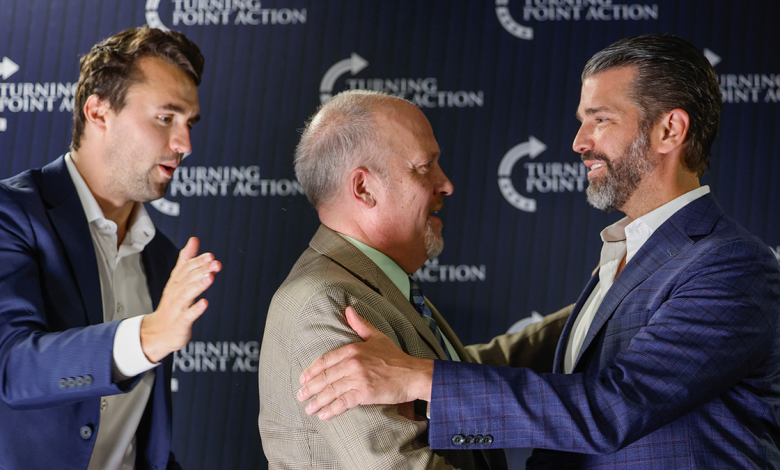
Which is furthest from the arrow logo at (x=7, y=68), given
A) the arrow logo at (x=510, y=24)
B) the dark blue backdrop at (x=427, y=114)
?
the arrow logo at (x=510, y=24)

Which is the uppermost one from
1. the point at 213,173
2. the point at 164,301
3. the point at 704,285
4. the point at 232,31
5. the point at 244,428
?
the point at 232,31

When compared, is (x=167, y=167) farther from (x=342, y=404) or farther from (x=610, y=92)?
(x=610, y=92)

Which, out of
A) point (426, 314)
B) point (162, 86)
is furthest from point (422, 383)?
point (162, 86)

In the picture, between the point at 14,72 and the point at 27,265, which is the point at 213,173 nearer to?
the point at 14,72

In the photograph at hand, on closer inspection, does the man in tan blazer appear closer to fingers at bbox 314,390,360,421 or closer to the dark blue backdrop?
fingers at bbox 314,390,360,421

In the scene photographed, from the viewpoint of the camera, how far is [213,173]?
3123 mm

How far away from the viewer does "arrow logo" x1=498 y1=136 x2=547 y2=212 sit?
3002mm

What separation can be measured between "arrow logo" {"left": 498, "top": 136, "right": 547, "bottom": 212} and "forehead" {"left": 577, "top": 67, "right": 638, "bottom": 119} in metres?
0.79

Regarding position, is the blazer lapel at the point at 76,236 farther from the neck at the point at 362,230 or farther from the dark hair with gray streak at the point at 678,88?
the dark hair with gray streak at the point at 678,88

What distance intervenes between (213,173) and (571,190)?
5.18 feet

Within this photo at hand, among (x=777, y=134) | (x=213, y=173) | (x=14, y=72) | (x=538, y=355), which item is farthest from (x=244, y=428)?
(x=777, y=134)

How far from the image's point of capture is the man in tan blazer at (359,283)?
159cm

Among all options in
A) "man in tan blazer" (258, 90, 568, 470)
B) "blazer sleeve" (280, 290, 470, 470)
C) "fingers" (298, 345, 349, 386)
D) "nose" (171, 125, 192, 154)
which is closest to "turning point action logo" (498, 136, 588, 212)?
"man in tan blazer" (258, 90, 568, 470)

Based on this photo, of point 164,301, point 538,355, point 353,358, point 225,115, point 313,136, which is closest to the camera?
point 353,358
